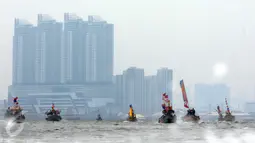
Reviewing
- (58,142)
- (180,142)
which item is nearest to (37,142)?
(58,142)

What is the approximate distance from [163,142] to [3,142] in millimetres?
18678

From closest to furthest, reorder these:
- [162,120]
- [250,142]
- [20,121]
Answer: [250,142]
[162,120]
[20,121]

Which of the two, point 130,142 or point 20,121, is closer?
point 130,142

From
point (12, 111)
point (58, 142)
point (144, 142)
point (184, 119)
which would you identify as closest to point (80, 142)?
point (58, 142)

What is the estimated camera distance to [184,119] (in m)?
178

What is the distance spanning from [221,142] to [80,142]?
16.5 meters

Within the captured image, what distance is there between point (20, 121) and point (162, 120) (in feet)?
162

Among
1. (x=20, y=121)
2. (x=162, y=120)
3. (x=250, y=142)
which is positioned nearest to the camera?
(x=250, y=142)

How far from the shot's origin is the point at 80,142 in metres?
68.1

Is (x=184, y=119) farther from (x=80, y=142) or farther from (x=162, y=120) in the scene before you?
(x=80, y=142)

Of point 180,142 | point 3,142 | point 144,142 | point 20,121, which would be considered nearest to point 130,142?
point 144,142

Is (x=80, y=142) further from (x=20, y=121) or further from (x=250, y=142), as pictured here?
(x=20, y=121)

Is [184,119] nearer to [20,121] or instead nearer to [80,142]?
[20,121]

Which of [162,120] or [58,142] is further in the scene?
[162,120]
